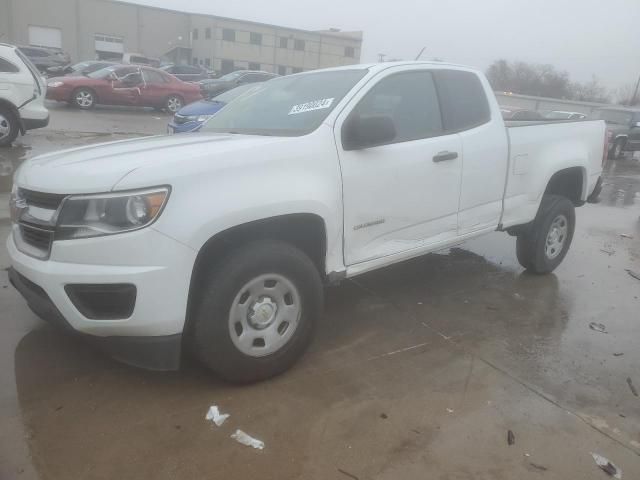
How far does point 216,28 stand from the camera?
5275 centimetres

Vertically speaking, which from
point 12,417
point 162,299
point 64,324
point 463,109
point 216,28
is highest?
point 216,28

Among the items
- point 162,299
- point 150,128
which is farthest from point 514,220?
point 150,128

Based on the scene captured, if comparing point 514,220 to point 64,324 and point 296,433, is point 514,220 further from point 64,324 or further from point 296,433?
point 64,324

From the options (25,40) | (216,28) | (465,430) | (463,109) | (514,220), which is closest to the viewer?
(465,430)

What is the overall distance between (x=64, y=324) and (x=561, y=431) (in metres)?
2.64

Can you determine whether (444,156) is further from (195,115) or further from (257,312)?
(195,115)

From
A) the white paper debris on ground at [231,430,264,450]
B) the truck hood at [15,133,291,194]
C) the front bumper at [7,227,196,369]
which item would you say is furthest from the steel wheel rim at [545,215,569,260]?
the front bumper at [7,227,196,369]

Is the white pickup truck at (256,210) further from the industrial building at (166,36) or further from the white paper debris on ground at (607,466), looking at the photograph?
the industrial building at (166,36)

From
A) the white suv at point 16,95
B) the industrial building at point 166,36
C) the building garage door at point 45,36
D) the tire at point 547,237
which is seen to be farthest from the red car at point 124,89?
the building garage door at point 45,36

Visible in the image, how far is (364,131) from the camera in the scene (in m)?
3.22

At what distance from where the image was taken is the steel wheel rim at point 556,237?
5125mm

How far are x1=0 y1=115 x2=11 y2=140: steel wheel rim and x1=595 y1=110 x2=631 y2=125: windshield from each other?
698 inches

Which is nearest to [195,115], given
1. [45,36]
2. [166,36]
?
[45,36]

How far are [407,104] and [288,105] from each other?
0.85 m
